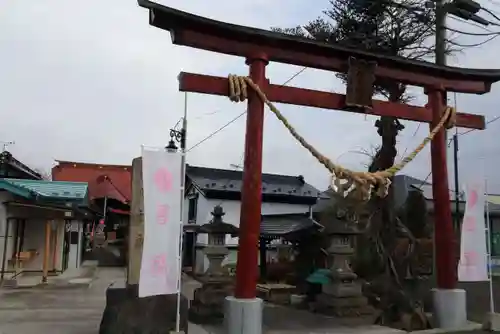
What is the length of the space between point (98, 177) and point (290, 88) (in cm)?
3302

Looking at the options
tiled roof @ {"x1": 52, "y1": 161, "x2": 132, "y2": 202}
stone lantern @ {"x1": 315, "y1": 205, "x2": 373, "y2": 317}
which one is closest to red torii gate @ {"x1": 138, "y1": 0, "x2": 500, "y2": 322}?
stone lantern @ {"x1": 315, "y1": 205, "x2": 373, "y2": 317}

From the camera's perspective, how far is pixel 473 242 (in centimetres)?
996

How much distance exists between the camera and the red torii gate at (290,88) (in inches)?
320

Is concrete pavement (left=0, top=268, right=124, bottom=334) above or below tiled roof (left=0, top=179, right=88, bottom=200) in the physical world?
below

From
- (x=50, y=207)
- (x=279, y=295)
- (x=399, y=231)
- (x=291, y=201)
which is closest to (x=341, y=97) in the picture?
(x=399, y=231)

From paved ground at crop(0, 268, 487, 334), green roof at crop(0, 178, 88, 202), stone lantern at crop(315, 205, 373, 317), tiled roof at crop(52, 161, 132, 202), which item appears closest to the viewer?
paved ground at crop(0, 268, 487, 334)

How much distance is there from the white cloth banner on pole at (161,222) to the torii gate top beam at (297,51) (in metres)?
2.34

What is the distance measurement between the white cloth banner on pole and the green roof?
13791mm

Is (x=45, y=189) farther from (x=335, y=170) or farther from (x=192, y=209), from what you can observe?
(x=335, y=170)

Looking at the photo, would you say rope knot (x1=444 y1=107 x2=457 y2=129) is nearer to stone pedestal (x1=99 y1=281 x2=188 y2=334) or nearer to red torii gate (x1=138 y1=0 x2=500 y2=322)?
red torii gate (x1=138 y1=0 x2=500 y2=322)

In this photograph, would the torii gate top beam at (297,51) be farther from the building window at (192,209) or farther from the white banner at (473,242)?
the building window at (192,209)

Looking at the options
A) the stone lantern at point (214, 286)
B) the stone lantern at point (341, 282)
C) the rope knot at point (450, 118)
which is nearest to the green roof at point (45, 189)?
the stone lantern at point (214, 286)

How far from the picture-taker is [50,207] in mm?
19156

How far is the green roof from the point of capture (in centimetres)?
1878
